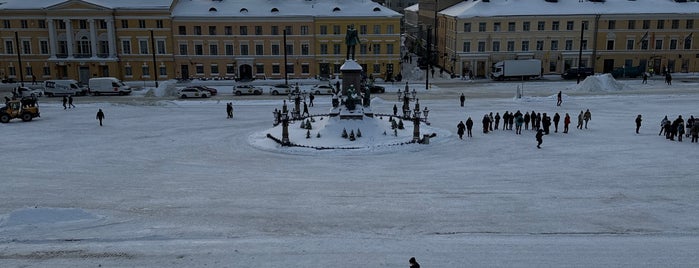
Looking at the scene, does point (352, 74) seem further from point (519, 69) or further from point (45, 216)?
point (519, 69)

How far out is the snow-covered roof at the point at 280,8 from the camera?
68.1 metres

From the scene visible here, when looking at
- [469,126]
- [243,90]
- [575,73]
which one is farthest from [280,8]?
[469,126]

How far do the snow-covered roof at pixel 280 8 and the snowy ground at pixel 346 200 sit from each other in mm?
32285

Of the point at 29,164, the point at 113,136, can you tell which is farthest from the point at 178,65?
the point at 29,164

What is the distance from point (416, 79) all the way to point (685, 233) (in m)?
54.4

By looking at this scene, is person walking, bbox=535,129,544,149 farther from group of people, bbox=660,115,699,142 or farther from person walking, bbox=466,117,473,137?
group of people, bbox=660,115,699,142

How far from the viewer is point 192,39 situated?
6838cm

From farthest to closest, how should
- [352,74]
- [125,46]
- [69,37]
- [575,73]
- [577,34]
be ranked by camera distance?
[577,34], [575,73], [125,46], [69,37], [352,74]

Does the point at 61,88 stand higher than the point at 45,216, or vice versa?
the point at 61,88

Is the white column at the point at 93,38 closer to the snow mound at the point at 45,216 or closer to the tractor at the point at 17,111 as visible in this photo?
the tractor at the point at 17,111

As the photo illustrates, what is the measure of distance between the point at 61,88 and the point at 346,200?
46.2 meters

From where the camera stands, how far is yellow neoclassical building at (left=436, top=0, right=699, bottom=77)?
70.1 metres

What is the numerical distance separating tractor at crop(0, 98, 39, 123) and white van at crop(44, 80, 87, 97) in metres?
15.4

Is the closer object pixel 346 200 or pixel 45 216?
pixel 45 216
